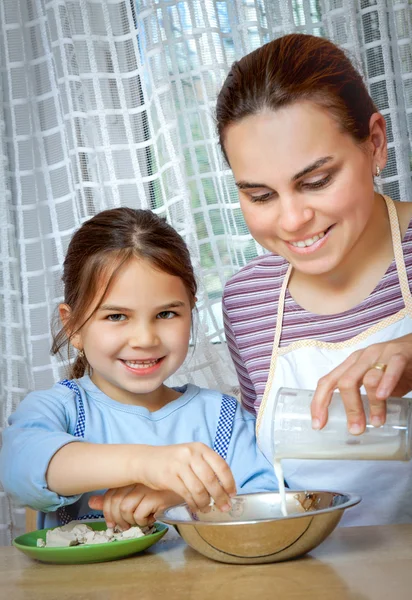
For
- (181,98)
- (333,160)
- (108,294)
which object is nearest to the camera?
(333,160)

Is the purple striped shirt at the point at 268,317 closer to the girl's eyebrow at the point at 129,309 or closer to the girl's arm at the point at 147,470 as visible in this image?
the girl's eyebrow at the point at 129,309

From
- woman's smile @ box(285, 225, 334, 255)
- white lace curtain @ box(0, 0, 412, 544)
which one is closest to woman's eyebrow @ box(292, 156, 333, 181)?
woman's smile @ box(285, 225, 334, 255)

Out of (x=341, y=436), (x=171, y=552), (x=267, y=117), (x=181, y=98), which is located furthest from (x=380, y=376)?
(x=181, y=98)

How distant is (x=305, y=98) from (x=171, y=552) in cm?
72

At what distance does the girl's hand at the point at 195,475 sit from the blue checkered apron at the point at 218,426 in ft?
1.19

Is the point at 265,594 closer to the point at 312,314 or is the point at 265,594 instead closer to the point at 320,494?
the point at 320,494

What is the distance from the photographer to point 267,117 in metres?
1.29

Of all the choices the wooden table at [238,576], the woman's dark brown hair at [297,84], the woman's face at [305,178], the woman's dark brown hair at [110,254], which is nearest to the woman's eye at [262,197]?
the woman's face at [305,178]

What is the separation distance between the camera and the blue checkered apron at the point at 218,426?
1.38 m

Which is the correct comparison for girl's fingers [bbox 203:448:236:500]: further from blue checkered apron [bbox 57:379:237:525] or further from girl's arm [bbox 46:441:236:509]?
blue checkered apron [bbox 57:379:237:525]

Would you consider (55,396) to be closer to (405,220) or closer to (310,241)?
(310,241)

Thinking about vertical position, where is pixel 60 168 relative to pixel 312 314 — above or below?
above

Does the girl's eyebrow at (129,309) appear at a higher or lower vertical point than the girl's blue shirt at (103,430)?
higher

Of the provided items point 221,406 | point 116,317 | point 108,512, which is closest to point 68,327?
point 116,317
